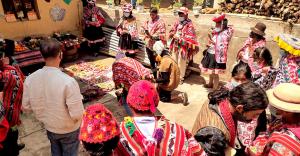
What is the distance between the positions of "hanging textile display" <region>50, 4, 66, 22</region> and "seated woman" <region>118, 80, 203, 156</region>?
7.74m

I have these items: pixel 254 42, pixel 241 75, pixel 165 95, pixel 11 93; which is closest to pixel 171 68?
pixel 165 95

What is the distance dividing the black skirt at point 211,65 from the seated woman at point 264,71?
163 cm

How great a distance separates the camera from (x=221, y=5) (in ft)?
28.6

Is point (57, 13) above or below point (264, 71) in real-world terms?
above

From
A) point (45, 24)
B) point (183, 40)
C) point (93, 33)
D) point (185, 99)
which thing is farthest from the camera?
point (93, 33)

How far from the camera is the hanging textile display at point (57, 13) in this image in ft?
29.6

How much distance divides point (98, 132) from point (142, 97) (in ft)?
1.78

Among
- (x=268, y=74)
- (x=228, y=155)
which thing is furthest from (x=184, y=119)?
(x=228, y=155)

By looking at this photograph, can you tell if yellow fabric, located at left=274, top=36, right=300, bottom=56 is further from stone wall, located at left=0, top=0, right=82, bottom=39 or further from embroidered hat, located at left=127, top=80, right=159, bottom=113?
stone wall, located at left=0, top=0, right=82, bottom=39

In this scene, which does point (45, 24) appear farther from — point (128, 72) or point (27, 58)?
point (128, 72)

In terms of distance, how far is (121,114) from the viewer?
5863 millimetres

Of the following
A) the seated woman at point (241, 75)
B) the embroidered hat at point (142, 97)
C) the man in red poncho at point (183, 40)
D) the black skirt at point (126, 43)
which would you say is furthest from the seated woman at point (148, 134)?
the black skirt at point (126, 43)

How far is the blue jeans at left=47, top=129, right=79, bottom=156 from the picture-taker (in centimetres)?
328

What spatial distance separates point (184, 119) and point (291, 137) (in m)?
3.72
